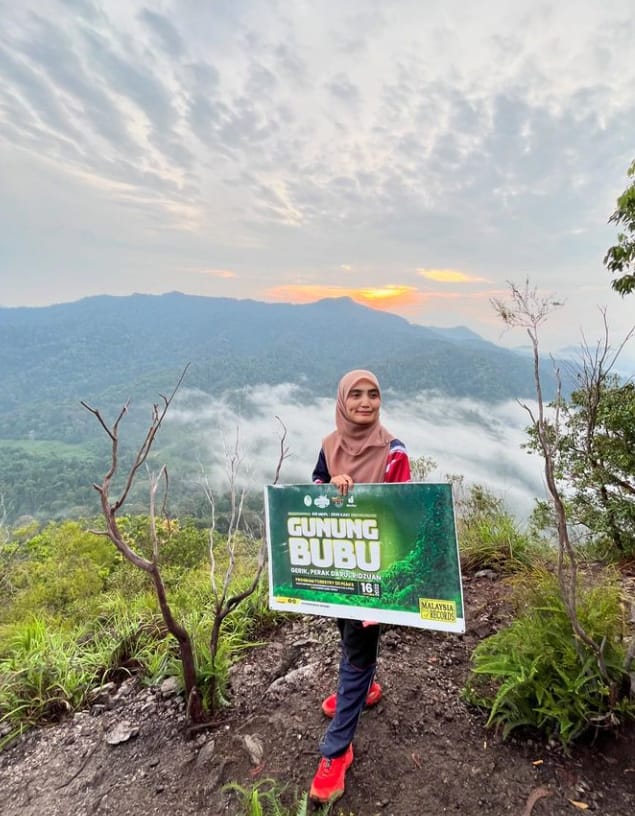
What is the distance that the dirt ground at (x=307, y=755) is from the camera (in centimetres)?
185

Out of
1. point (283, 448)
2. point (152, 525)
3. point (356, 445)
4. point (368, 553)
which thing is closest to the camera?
point (368, 553)

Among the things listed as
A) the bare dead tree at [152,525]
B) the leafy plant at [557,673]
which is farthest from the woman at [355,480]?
the bare dead tree at [152,525]

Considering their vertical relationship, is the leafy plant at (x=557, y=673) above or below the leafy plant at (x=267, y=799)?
above

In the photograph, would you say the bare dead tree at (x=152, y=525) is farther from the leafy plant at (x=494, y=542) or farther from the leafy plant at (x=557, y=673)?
the leafy plant at (x=494, y=542)

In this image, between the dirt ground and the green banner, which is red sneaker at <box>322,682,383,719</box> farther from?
the green banner

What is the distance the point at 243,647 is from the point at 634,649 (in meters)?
2.38

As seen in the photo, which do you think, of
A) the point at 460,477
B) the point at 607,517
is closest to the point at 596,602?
the point at 607,517

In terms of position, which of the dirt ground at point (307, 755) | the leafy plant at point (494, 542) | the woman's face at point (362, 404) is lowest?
the dirt ground at point (307, 755)

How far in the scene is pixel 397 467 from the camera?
1951 millimetres

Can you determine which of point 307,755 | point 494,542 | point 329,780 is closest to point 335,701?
point 307,755

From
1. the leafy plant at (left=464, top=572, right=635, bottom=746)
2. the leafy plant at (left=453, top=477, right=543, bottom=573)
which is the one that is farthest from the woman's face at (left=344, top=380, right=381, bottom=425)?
the leafy plant at (left=453, top=477, right=543, bottom=573)

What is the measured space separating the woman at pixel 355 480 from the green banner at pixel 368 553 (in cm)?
14

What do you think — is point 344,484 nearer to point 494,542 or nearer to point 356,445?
point 356,445

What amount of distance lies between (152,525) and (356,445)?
4.13 feet
